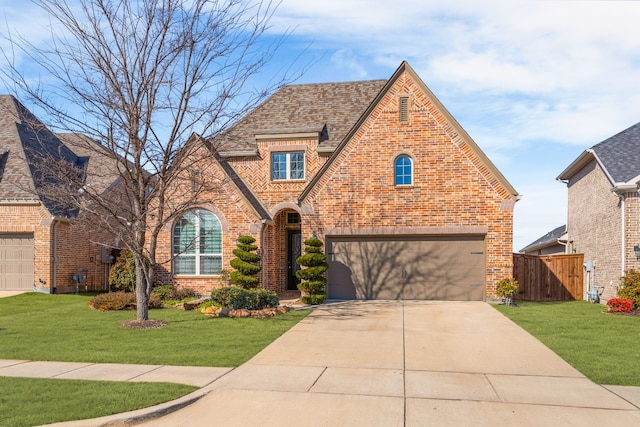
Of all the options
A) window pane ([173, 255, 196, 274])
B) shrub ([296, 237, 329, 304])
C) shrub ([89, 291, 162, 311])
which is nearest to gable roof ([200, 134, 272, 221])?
shrub ([296, 237, 329, 304])

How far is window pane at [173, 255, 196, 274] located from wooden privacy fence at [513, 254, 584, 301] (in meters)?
12.2

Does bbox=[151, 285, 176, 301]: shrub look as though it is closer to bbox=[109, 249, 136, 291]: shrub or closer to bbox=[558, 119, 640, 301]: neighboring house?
bbox=[109, 249, 136, 291]: shrub

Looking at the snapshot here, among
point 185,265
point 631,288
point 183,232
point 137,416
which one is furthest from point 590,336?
point 183,232

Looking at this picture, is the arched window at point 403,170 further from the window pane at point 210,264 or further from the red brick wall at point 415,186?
the window pane at point 210,264

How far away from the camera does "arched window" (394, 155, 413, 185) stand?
60.8 ft

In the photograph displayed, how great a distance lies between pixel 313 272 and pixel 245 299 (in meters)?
3.35

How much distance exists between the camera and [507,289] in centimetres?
1706

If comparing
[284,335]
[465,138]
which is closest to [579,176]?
[465,138]

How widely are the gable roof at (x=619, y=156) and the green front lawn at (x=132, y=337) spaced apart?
1226 centimetres

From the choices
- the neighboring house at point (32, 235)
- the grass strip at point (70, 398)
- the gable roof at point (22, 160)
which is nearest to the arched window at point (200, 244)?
the gable roof at point (22, 160)

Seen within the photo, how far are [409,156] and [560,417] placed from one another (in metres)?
12.8

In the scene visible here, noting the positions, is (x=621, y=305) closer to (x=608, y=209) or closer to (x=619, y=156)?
(x=608, y=209)

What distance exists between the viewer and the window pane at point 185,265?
19922 mm

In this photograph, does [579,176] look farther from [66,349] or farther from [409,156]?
[66,349]
